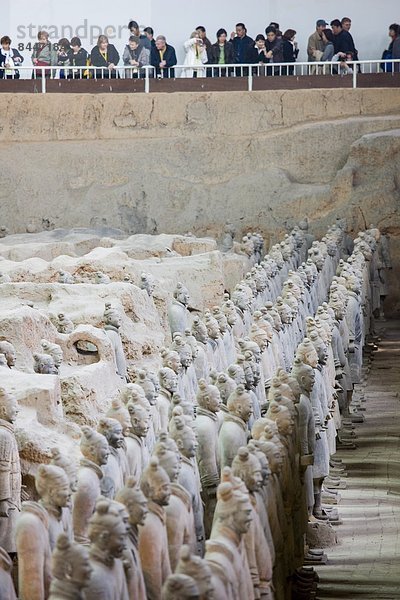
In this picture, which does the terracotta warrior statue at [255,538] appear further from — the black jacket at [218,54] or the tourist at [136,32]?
the black jacket at [218,54]

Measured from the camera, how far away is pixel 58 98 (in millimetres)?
21766

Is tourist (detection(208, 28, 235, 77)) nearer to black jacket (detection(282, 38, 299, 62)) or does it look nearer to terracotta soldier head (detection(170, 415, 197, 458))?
black jacket (detection(282, 38, 299, 62))

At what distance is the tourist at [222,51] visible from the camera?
20188mm

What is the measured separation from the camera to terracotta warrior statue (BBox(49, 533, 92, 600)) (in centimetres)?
468

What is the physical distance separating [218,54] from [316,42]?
147 cm

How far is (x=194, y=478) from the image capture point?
6.73 metres

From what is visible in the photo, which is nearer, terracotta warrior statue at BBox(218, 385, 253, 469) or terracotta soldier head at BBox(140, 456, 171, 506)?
terracotta soldier head at BBox(140, 456, 171, 506)

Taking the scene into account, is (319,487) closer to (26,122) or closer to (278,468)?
(278,468)

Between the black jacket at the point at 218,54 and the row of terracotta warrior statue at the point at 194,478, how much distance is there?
350 inches

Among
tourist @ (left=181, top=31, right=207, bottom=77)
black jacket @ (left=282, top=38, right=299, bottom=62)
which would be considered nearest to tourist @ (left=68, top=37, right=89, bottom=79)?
tourist @ (left=181, top=31, right=207, bottom=77)

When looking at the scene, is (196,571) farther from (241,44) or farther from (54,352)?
(241,44)

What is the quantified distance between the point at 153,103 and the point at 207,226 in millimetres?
2118

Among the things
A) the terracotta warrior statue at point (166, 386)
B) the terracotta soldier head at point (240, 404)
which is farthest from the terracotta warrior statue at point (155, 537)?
the terracotta warrior statue at point (166, 386)

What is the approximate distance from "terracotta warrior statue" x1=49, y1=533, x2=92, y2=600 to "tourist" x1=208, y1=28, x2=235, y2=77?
16.0 m
